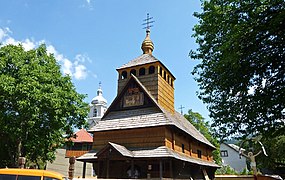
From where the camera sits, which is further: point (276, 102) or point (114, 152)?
point (114, 152)

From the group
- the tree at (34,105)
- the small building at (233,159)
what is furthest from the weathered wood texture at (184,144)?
the small building at (233,159)

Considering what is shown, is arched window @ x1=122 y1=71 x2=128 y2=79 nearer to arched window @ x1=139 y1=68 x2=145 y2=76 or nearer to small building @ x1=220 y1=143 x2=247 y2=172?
arched window @ x1=139 y1=68 x2=145 y2=76

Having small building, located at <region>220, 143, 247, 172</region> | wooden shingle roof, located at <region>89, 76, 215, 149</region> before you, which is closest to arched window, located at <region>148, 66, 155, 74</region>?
wooden shingle roof, located at <region>89, 76, 215, 149</region>

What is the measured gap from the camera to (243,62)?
35.7 ft

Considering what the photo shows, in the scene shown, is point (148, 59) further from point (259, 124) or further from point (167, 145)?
point (259, 124)

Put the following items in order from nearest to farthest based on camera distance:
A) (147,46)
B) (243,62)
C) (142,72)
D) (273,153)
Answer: (243,62) → (142,72) → (147,46) → (273,153)

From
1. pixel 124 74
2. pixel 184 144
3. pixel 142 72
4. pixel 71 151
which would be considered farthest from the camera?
pixel 71 151

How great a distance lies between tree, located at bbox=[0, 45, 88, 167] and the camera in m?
18.1

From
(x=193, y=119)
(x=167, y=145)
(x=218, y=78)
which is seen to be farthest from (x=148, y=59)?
(x=193, y=119)

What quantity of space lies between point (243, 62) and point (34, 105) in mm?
14037

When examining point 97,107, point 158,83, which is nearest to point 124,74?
point 158,83

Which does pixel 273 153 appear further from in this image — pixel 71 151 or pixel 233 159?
pixel 71 151

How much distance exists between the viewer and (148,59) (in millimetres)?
23000

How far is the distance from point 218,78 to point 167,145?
741 centimetres
